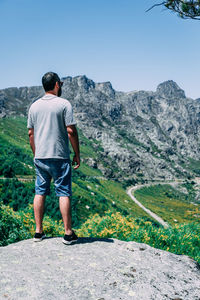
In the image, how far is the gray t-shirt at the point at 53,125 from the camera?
626 centimetres

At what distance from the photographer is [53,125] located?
632cm

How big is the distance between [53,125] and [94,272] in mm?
3664

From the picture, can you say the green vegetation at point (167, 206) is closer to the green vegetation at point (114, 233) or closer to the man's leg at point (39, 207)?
the green vegetation at point (114, 233)

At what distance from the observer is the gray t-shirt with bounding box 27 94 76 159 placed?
6262 mm

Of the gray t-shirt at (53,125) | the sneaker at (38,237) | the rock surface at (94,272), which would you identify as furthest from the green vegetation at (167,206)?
the gray t-shirt at (53,125)

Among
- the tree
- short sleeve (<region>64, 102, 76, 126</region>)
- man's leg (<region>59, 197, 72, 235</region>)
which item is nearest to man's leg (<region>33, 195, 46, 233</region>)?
man's leg (<region>59, 197, 72, 235</region>)

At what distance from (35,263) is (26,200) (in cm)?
2417

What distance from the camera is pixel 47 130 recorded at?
250 inches

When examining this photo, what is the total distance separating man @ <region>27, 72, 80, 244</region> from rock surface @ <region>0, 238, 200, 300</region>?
34.3 inches

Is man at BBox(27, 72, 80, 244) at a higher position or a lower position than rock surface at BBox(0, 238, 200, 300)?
higher

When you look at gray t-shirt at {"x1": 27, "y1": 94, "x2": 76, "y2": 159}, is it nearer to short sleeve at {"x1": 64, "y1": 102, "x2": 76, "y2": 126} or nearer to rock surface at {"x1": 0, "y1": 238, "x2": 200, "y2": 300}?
short sleeve at {"x1": 64, "y1": 102, "x2": 76, "y2": 126}

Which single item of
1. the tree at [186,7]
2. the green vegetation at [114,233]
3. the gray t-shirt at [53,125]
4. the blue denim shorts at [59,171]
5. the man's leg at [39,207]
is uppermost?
the tree at [186,7]

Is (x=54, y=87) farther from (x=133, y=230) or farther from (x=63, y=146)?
(x=133, y=230)

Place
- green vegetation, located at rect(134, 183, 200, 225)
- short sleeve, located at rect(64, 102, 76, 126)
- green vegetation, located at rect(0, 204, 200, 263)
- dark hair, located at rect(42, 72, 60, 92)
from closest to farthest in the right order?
1. short sleeve, located at rect(64, 102, 76, 126)
2. dark hair, located at rect(42, 72, 60, 92)
3. green vegetation, located at rect(0, 204, 200, 263)
4. green vegetation, located at rect(134, 183, 200, 225)
